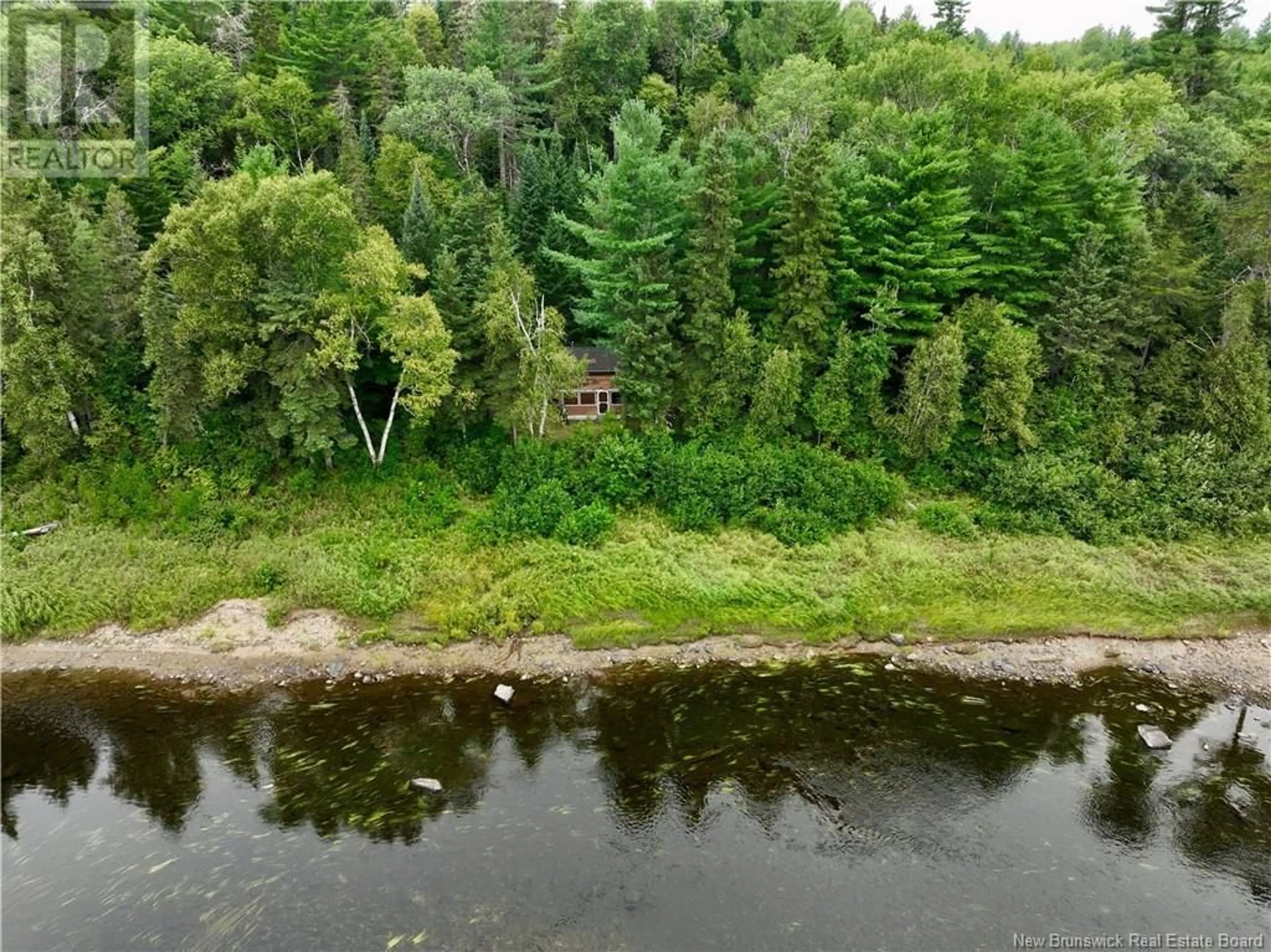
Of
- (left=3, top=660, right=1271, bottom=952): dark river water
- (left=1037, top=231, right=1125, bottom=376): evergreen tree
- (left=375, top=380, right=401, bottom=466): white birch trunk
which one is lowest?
(left=3, top=660, right=1271, bottom=952): dark river water


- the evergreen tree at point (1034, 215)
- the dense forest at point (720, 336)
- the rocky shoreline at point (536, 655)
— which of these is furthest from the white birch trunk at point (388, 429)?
the evergreen tree at point (1034, 215)

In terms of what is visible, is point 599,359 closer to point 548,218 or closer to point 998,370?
point 548,218

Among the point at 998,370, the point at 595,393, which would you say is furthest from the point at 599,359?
the point at 998,370

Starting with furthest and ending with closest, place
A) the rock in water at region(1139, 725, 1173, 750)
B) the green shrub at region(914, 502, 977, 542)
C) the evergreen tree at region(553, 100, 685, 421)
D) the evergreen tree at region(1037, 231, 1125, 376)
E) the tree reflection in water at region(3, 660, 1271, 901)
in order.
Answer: the evergreen tree at region(1037, 231, 1125, 376) < the evergreen tree at region(553, 100, 685, 421) < the green shrub at region(914, 502, 977, 542) < the rock in water at region(1139, 725, 1173, 750) < the tree reflection in water at region(3, 660, 1271, 901)

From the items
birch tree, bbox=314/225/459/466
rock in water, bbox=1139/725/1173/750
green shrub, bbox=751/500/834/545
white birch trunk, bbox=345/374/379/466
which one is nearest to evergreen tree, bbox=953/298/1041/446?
green shrub, bbox=751/500/834/545

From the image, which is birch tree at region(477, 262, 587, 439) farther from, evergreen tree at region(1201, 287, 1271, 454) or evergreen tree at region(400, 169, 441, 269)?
evergreen tree at region(1201, 287, 1271, 454)

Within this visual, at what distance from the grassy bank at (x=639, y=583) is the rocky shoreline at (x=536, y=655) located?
0.51 m

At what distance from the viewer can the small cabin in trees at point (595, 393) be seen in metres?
35.2

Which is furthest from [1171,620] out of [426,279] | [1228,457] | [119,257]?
[119,257]

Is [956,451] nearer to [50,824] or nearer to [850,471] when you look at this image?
[850,471]

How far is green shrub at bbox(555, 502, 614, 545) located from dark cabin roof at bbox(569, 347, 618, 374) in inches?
353

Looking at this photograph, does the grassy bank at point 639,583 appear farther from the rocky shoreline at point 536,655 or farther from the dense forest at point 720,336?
the dense forest at point 720,336

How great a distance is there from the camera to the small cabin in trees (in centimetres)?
3522

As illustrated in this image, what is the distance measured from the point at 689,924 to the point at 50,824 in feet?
52.8
